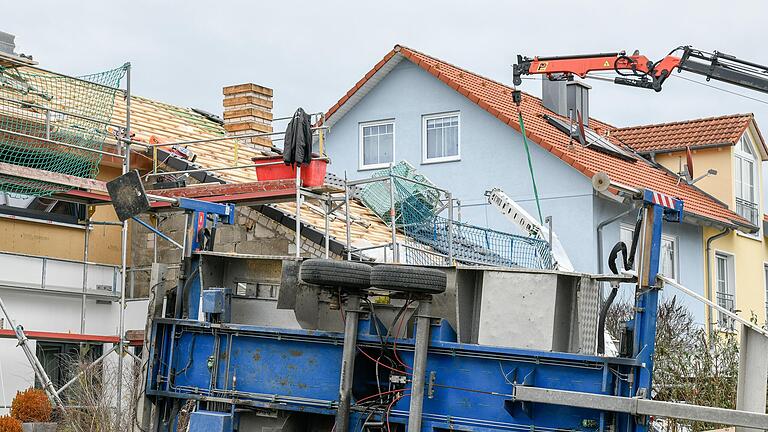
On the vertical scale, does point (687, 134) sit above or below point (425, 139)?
above

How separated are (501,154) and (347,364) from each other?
15.7m

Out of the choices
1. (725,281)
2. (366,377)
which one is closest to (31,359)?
(366,377)

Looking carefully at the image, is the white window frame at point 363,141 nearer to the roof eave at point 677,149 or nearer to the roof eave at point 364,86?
the roof eave at point 364,86

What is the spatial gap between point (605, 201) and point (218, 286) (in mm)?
14112

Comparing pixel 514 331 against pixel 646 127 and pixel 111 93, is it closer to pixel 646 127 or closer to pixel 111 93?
pixel 111 93

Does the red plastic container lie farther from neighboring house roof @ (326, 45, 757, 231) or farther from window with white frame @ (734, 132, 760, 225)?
window with white frame @ (734, 132, 760, 225)

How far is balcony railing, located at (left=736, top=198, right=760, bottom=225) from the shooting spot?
2867 centimetres

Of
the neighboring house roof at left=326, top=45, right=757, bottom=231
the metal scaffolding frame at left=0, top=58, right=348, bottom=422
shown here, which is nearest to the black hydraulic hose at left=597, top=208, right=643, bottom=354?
the metal scaffolding frame at left=0, top=58, right=348, bottom=422

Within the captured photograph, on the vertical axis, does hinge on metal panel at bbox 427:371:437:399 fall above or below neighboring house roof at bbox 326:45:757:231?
below

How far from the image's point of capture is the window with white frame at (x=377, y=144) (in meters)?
26.0

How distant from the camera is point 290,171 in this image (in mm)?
15516

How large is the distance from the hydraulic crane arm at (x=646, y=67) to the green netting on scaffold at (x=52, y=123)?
1322 centimetres

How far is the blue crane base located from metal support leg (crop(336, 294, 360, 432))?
11cm

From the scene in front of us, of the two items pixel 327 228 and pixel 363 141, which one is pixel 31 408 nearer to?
pixel 327 228
